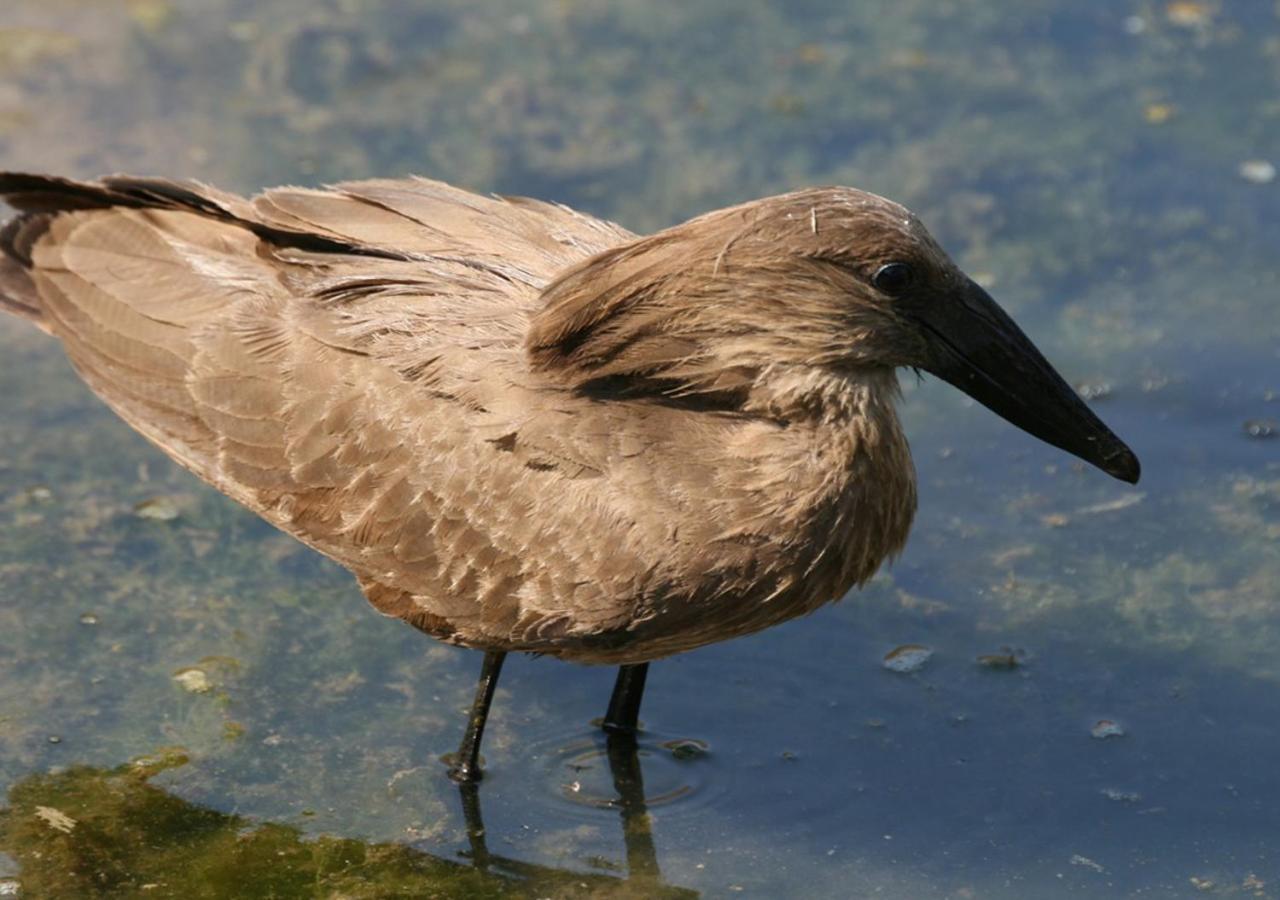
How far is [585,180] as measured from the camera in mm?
7906

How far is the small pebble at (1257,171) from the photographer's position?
7750 mm

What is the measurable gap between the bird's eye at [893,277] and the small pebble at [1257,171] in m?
3.62

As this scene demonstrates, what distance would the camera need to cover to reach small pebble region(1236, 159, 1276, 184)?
25.4 ft

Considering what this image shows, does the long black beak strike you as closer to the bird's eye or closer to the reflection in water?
the bird's eye

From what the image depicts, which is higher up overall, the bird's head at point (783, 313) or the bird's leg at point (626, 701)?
the bird's head at point (783, 313)

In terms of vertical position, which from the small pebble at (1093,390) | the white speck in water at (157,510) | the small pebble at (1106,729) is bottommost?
the small pebble at (1106,729)

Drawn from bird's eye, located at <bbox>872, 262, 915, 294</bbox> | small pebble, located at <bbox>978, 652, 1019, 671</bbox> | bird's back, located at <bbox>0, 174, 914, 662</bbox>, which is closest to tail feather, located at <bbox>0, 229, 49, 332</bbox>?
bird's back, located at <bbox>0, 174, 914, 662</bbox>

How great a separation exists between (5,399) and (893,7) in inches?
179

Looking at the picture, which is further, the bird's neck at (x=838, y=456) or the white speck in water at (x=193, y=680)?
the white speck in water at (x=193, y=680)

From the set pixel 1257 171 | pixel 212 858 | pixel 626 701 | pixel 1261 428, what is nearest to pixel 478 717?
pixel 626 701

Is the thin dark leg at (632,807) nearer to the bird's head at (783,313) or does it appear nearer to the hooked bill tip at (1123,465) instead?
the bird's head at (783,313)

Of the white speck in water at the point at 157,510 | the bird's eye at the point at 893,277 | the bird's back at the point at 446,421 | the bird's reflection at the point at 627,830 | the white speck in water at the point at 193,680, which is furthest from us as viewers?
the white speck in water at the point at 157,510

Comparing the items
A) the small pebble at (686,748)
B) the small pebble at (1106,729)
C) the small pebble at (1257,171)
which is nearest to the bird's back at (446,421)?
the small pebble at (686,748)

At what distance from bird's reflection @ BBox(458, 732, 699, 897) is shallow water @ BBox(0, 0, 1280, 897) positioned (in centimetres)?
3
